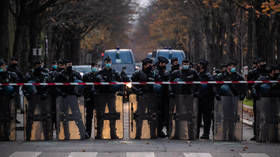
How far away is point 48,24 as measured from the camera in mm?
42812

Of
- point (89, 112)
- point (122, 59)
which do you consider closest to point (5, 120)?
point (89, 112)

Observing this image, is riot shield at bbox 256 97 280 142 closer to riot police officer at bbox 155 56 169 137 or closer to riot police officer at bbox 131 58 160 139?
riot police officer at bbox 155 56 169 137

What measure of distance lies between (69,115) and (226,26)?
98.9 feet

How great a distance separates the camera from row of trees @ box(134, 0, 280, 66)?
28578mm

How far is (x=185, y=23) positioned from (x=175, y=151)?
50.0 metres

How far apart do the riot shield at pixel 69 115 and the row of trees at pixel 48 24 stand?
1043 cm

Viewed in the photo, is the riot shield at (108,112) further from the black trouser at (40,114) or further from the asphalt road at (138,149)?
the black trouser at (40,114)

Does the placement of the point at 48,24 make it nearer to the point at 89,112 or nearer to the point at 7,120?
the point at 89,112

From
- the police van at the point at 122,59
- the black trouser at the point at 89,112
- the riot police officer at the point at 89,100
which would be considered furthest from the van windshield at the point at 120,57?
the black trouser at the point at 89,112

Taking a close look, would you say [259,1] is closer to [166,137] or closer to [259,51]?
[259,51]

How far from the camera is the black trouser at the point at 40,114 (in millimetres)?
14211

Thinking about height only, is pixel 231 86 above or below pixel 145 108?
above

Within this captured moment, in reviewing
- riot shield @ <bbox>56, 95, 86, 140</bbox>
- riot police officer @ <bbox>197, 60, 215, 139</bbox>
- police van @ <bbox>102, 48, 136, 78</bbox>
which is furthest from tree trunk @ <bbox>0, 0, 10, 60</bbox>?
police van @ <bbox>102, 48, 136, 78</bbox>

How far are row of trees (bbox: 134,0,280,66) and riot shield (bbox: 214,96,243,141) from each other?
8.39 m
